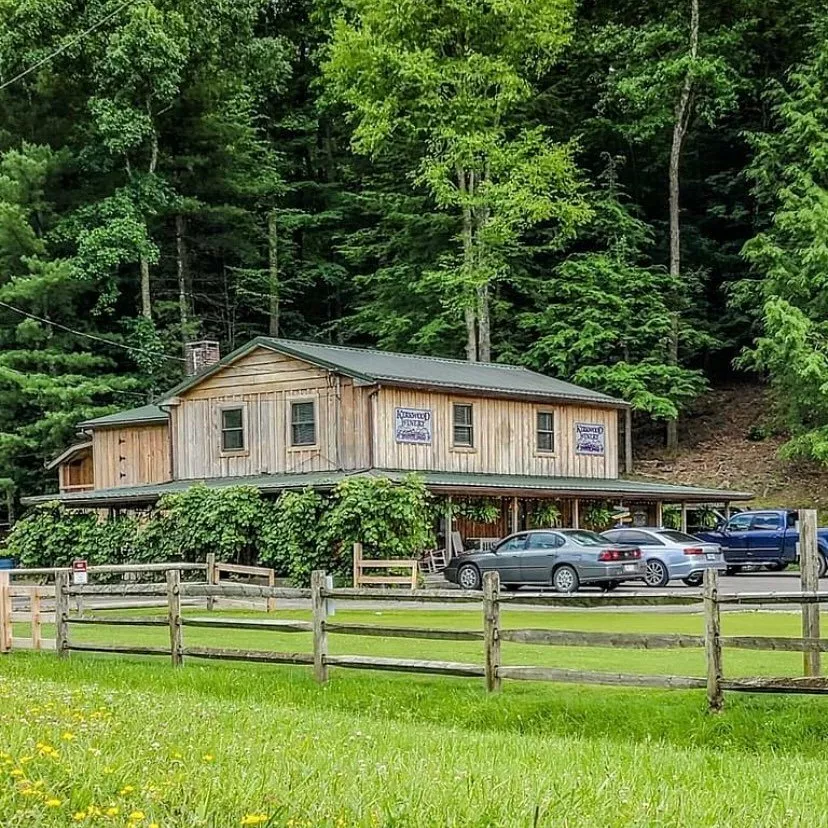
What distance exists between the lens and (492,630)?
12617mm

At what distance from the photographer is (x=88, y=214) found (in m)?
53.0

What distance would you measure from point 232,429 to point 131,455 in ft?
23.3

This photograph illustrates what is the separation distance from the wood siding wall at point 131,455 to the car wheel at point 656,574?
18.3 meters

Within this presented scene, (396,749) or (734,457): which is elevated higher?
(734,457)

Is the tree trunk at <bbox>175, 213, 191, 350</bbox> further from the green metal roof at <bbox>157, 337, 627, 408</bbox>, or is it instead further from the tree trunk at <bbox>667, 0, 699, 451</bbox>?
the tree trunk at <bbox>667, 0, 699, 451</bbox>

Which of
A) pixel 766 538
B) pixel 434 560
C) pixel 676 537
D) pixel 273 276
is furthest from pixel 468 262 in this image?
pixel 676 537

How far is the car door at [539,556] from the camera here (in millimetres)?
29109

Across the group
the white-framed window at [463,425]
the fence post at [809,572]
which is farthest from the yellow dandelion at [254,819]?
the white-framed window at [463,425]

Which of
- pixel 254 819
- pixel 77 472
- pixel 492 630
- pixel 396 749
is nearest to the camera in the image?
pixel 254 819

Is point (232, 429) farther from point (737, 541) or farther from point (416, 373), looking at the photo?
point (737, 541)

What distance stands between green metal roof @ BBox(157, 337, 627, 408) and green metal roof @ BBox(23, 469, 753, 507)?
2.58 metres

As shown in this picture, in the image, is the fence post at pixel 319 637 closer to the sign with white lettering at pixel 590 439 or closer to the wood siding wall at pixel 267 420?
the wood siding wall at pixel 267 420

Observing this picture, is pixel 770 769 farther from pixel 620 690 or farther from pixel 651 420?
pixel 651 420

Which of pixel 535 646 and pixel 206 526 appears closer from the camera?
pixel 535 646
